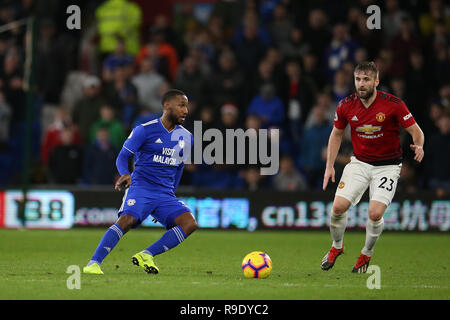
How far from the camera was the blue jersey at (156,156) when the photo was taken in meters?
9.16

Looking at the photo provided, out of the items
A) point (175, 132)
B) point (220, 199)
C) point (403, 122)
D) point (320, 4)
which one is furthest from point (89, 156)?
point (403, 122)

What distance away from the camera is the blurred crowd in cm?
1645

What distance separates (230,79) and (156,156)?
8183 millimetres

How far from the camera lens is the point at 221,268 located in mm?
9906

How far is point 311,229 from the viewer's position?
15.9 metres

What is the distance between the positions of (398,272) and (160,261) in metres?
2.87

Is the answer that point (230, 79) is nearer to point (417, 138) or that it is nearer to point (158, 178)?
point (158, 178)

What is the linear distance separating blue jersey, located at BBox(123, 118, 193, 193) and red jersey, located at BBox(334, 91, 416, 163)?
183cm

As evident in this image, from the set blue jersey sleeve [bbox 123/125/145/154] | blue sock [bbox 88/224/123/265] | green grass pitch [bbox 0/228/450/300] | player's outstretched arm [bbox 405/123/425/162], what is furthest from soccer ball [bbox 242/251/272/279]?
player's outstretched arm [bbox 405/123/425/162]

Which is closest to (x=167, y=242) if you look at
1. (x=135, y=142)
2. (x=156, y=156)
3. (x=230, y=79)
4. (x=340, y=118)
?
(x=156, y=156)

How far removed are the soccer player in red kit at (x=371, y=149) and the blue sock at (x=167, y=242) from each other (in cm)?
168

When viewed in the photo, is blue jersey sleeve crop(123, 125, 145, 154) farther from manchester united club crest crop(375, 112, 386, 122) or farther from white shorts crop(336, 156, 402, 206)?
manchester united club crest crop(375, 112, 386, 122)

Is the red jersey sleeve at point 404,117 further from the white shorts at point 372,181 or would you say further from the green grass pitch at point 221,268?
the green grass pitch at point 221,268

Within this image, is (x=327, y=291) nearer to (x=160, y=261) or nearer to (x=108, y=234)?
(x=108, y=234)
